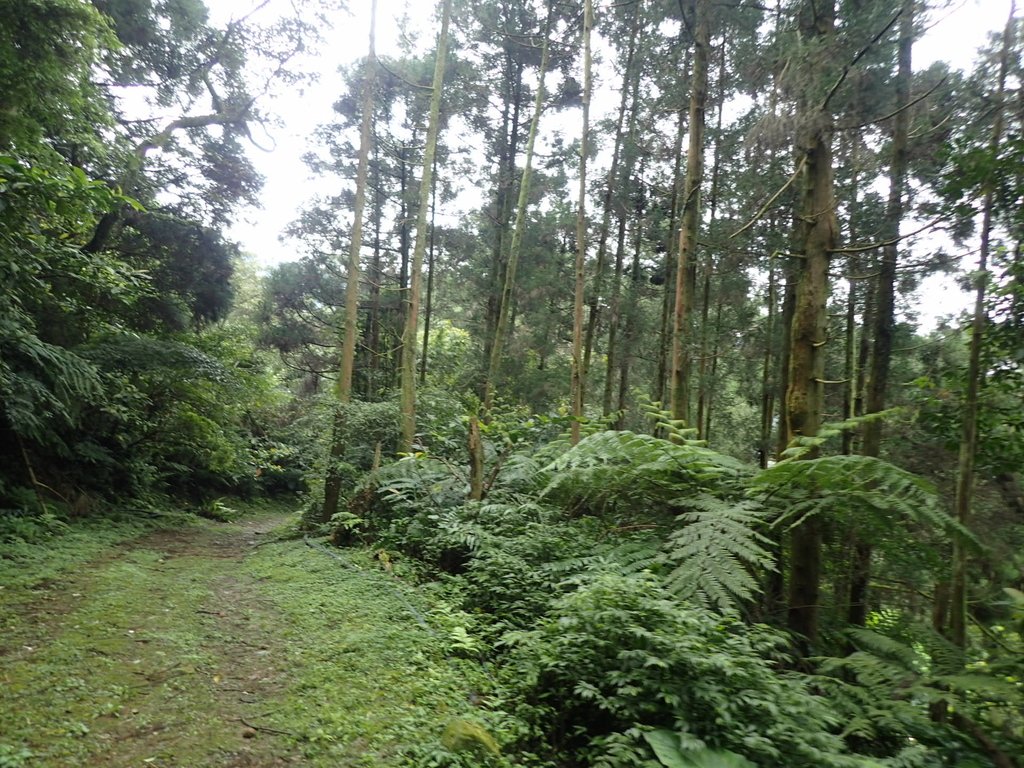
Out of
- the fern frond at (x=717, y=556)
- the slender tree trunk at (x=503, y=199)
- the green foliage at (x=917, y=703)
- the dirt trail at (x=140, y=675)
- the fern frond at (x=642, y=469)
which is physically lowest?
the dirt trail at (x=140, y=675)

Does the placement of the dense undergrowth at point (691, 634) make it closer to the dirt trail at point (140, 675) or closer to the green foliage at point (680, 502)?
the green foliage at point (680, 502)

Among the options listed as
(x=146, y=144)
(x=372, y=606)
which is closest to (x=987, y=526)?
(x=372, y=606)

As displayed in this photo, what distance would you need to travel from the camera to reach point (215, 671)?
3.56 meters

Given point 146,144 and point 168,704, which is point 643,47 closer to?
point 146,144

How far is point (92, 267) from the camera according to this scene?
23.3 ft

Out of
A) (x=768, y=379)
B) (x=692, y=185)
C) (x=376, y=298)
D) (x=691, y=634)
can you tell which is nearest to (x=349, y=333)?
(x=692, y=185)

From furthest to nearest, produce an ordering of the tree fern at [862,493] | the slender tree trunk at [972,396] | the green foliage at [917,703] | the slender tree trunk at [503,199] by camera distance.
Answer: the slender tree trunk at [503,199] → the slender tree trunk at [972,396] → the tree fern at [862,493] → the green foliage at [917,703]

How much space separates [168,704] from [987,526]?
8.80 meters

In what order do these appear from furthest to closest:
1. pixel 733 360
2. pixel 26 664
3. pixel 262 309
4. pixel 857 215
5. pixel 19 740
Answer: pixel 262 309 → pixel 733 360 → pixel 857 215 → pixel 26 664 → pixel 19 740

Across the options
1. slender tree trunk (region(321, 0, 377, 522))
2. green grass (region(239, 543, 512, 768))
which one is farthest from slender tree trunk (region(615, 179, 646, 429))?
green grass (region(239, 543, 512, 768))

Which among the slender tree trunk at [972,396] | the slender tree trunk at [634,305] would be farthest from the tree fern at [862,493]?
the slender tree trunk at [634,305]

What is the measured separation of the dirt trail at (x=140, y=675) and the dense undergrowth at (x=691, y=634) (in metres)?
1.29

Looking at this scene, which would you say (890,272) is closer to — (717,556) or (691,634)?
(717,556)

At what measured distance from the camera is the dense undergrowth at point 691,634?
283 cm
